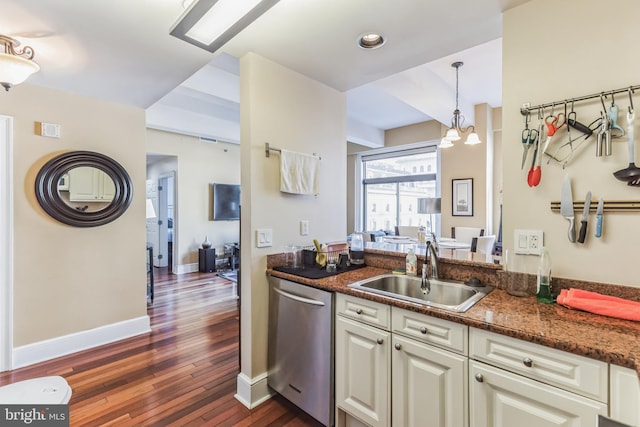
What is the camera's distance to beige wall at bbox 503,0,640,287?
1342 mm

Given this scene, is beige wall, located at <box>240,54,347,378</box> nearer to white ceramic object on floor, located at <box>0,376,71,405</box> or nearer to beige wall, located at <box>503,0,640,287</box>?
white ceramic object on floor, located at <box>0,376,71,405</box>

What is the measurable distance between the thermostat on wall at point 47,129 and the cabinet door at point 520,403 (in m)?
3.58

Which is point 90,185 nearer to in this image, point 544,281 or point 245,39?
point 245,39

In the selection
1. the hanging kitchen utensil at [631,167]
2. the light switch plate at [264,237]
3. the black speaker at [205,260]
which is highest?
the hanging kitchen utensil at [631,167]

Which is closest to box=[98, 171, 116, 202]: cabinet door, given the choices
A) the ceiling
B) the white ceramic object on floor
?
the ceiling

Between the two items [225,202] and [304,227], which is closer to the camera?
[304,227]

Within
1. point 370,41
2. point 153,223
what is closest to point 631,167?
point 370,41

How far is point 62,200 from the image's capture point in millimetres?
2709

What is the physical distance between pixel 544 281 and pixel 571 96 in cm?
91

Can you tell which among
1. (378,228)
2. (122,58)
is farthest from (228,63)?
(378,228)

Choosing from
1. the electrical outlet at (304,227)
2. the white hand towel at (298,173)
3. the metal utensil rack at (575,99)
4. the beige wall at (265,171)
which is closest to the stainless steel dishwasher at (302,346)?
the beige wall at (265,171)

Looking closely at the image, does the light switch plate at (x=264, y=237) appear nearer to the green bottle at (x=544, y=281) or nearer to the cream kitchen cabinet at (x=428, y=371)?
the cream kitchen cabinet at (x=428, y=371)

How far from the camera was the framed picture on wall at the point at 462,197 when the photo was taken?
207 inches

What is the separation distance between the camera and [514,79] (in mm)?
1638
